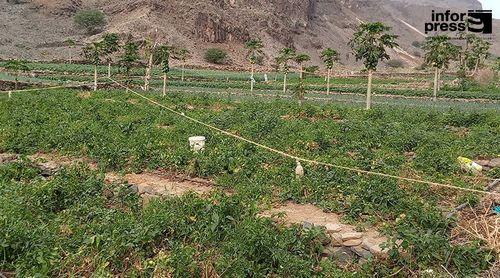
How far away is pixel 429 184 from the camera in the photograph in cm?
916

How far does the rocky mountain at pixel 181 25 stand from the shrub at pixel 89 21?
1539mm

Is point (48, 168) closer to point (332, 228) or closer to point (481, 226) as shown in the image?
point (332, 228)

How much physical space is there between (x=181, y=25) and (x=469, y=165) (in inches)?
3344

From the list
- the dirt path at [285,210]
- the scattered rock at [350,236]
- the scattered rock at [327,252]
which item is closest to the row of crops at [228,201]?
the scattered rock at [327,252]

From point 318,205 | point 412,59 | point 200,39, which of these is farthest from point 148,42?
point 412,59

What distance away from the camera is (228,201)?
7621mm

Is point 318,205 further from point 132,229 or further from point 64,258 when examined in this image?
point 64,258

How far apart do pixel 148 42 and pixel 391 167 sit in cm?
3146

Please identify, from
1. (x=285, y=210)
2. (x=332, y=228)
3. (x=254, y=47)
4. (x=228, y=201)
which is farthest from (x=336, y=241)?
(x=254, y=47)

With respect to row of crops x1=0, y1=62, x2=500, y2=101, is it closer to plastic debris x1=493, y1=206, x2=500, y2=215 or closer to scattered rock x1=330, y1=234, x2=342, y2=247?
plastic debris x1=493, y1=206, x2=500, y2=215

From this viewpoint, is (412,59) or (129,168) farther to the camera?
(412,59)

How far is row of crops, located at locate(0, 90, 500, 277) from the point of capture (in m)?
6.34

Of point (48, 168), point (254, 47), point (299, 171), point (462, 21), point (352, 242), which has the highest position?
point (462, 21)

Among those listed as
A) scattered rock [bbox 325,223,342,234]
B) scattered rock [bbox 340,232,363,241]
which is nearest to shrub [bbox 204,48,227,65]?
scattered rock [bbox 325,223,342,234]
